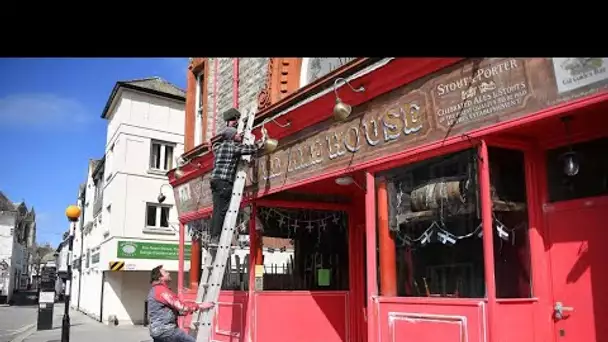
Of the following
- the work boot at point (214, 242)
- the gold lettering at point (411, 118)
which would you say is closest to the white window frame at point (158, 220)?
the work boot at point (214, 242)

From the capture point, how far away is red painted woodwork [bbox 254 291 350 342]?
996cm

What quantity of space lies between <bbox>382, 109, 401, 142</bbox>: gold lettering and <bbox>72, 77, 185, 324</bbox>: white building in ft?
56.7

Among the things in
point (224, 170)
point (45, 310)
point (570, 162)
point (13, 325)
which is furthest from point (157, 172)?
point (570, 162)

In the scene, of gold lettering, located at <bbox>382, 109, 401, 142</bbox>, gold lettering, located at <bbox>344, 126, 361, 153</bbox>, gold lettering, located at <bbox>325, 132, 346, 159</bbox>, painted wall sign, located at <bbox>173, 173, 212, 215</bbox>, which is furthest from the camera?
painted wall sign, located at <bbox>173, 173, 212, 215</bbox>

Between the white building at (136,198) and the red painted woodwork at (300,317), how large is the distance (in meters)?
13.9

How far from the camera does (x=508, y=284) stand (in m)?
6.06

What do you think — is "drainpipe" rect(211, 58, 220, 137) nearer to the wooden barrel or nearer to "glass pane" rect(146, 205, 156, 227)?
the wooden barrel

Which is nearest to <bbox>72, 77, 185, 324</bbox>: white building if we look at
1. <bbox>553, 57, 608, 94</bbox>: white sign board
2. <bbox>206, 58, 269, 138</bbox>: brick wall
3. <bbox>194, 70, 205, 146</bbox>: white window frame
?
<bbox>194, 70, 205, 146</bbox>: white window frame

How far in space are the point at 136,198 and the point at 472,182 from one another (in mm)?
20413

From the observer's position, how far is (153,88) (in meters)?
26.2
